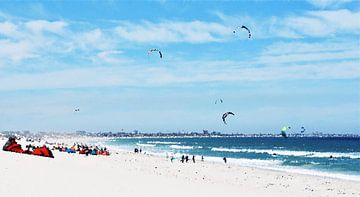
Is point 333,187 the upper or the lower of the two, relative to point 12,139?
lower

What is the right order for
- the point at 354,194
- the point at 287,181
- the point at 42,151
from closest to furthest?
1. the point at 354,194
2. the point at 42,151
3. the point at 287,181

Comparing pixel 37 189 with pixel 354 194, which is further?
pixel 354 194

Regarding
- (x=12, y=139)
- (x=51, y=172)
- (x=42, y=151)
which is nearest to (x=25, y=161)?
(x=51, y=172)

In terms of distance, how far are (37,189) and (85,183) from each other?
243 centimetres

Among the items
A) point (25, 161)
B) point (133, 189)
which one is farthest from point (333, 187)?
point (25, 161)

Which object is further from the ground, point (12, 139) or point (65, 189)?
point (12, 139)

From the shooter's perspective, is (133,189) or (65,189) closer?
(65,189)

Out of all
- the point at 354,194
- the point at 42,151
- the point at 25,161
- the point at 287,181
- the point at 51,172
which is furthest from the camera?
the point at 287,181

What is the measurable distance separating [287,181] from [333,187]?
339 cm

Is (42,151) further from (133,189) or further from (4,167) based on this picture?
(133,189)

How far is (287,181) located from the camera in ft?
98.6

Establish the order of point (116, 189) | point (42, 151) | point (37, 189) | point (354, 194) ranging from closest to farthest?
point (37, 189), point (116, 189), point (354, 194), point (42, 151)

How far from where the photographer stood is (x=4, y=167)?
51.4 feet

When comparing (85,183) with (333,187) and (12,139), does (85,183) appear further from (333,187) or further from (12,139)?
(333,187)
